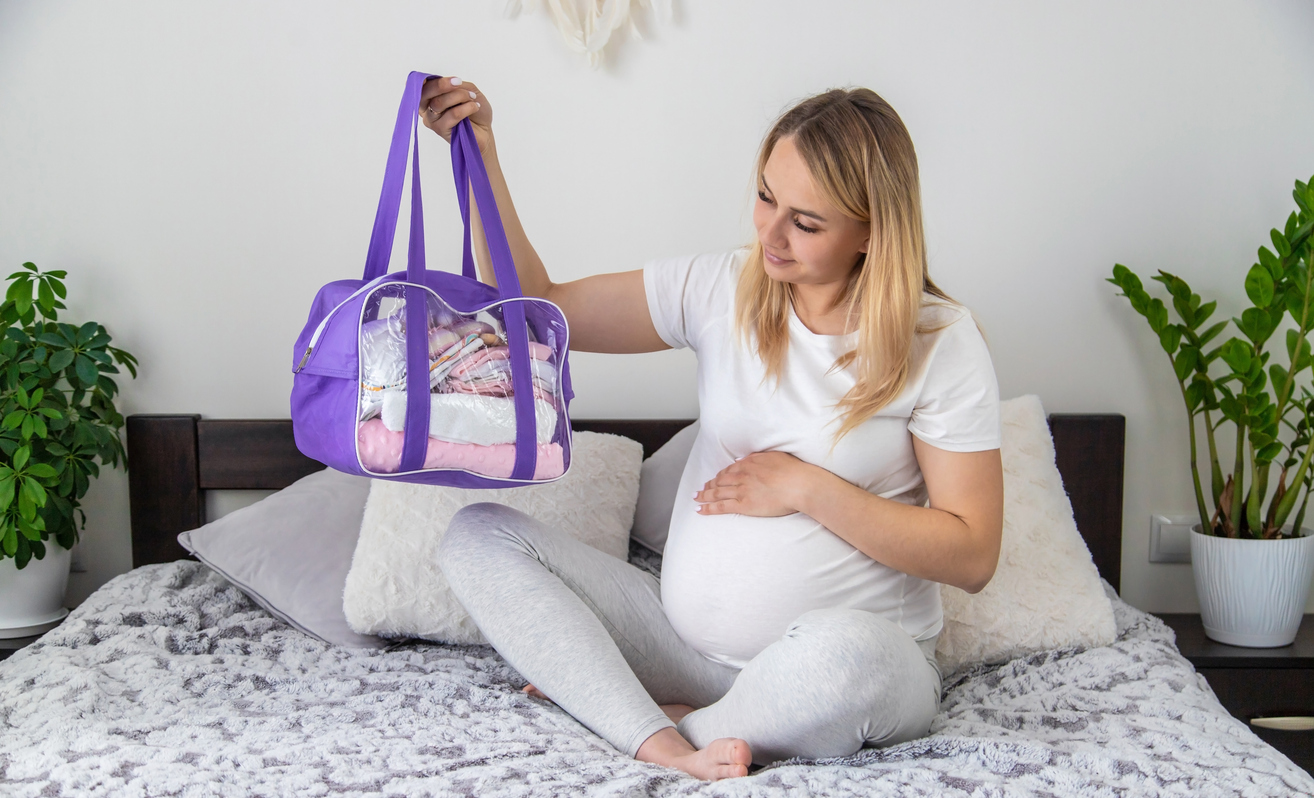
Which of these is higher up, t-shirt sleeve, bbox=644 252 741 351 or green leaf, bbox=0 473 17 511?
t-shirt sleeve, bbox=644 252 741 351

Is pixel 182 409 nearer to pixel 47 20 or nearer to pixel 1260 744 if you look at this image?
pixel 47 20

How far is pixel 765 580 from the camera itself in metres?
1.17

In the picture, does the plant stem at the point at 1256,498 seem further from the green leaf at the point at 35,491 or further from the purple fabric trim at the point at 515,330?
the green leaf at the point at 35,491

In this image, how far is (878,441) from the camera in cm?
121

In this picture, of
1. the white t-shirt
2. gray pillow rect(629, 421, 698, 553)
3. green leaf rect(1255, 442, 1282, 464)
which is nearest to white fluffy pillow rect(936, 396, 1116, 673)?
the white t-shirt

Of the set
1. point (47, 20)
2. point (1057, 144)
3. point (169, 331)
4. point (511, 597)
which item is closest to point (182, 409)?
point (169, 331)

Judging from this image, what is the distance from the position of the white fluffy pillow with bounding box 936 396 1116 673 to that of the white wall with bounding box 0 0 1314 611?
38 centimetres

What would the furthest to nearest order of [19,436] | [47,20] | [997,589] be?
[47,20], [19,436], [997,589]

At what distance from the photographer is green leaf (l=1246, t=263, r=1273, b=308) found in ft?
5.47

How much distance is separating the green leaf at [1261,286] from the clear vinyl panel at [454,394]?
1332 millimetres

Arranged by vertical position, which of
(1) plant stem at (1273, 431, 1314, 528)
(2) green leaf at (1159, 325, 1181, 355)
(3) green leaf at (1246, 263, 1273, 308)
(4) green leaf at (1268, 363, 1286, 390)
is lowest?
(1) plant stem at (1273, 431, 1314, 528)

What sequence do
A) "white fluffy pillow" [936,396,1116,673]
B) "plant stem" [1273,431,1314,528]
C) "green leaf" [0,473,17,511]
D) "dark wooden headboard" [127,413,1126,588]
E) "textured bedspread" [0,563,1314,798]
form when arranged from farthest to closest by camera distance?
"dark wooden headboard" [127,413,1126,588]
"plant stem" [1273,431,1314,528]
"green leaf" [0,473,17,511]
"white fluffy pillow" [936,396,1116,673]
"textured bedspread" [0,563,1314,798]

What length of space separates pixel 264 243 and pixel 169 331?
28 cm

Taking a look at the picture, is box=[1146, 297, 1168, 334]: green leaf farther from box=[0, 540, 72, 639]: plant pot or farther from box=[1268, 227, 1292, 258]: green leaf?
box=[0, 540, 72, 639]: plant pot
